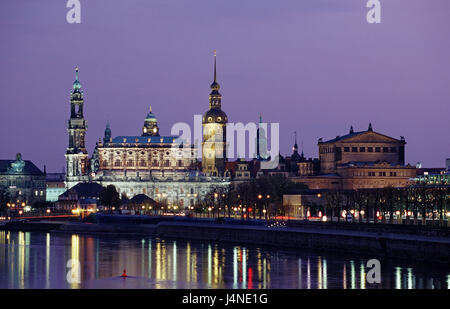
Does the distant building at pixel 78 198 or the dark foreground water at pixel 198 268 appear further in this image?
the distant building at pixel 78 198

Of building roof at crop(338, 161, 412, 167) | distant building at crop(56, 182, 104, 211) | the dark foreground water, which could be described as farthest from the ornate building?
the dark foreground water

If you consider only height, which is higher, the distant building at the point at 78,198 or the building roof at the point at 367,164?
the building roof at the point at 367,164

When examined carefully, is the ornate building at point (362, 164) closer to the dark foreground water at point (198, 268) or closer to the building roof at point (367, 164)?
the building roof at point (367, 164)

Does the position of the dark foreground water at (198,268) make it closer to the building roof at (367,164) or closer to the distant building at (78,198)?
the building roof at (367,164)

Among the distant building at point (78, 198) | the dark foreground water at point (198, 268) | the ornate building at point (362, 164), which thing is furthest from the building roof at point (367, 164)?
the dark foreground water at point (198, 268)

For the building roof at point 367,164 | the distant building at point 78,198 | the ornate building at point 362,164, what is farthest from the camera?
the distant building at point 78,198

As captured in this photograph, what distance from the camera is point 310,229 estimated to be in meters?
98.5

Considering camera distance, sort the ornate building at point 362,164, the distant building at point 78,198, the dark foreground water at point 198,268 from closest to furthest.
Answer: the dark foreground water at point 198,268 → the ornate building at point 362,164 → the distant building at point 78,198

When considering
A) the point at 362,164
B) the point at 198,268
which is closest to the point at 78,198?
the point at 362,164

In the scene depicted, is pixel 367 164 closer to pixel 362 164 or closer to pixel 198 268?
pixel 362 164

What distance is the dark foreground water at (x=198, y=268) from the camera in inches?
2805

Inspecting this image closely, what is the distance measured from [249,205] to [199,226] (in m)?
31.6

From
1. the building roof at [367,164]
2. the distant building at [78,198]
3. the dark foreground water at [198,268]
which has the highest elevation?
the building roof at [367,164]
